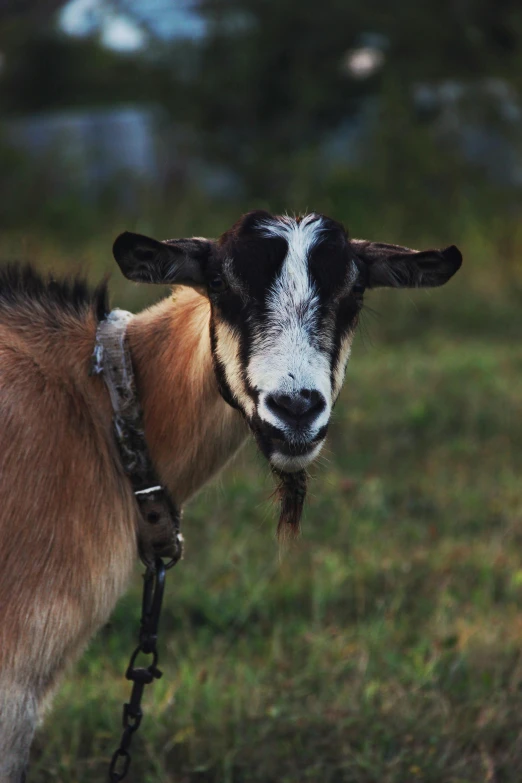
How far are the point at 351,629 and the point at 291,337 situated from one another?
205cm

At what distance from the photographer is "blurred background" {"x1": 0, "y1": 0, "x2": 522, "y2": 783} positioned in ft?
11.9

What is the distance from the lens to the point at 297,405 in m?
2.52

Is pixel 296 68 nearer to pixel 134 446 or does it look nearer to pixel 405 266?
pixel 405 266

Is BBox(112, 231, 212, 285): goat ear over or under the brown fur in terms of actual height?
over

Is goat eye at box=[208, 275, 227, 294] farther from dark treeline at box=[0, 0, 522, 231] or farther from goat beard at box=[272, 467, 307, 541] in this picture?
dark treeline at box=[0, 0, 522, 231]

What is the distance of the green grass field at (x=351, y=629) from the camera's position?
3.52 metres

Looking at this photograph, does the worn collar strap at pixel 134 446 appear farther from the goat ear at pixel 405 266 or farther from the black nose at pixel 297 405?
the goat ear at pixel 405 266

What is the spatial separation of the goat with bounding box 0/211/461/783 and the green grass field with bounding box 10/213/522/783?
15.6 inches

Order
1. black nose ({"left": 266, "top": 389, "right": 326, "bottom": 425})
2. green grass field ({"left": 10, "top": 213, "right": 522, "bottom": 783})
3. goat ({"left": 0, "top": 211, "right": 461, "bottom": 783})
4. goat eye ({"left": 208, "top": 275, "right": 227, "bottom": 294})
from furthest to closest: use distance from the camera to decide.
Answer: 1. green grass field ({"left": 10, "top": 213, "right": 522, "bottom": 783})
2. goat eye ({"left": 208, "top": 275, "right": 227, "bottom": 294})
3. goat ({"left": 0, "top": 211, "right": 461, "bottom": 783})
4. black nose ({"left": 266, "top": 389, "right": 326, "bottom": 425})

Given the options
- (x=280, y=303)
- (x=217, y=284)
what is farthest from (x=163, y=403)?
(x=280, y=303)

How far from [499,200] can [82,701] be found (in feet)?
30.6

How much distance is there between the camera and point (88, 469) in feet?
9.52

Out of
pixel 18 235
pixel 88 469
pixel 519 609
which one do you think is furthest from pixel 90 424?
pixel 18 235

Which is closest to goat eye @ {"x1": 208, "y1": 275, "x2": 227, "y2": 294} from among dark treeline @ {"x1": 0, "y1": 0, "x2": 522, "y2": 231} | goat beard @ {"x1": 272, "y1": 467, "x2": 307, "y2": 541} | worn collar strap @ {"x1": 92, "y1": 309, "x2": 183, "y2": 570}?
worn collar strap @ {"x1": 92, "y1": 309, "x2": 183, "y2": 570}
